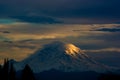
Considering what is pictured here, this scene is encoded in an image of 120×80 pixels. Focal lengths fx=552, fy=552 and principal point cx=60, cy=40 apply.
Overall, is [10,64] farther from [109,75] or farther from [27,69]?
[109,75]

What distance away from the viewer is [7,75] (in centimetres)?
17562

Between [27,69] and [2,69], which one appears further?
[2,69]

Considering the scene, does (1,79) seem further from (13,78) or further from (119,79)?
(119,79)

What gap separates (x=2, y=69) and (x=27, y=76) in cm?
2102

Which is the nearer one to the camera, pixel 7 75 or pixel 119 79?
pixel 119 79

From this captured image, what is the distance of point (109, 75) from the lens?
16525cm

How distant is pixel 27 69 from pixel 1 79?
16.1m

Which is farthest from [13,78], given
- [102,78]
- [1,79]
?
[102,78]

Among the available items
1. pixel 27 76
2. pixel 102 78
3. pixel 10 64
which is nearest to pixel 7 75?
pixel 10 64

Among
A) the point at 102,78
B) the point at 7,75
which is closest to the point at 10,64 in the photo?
the point at 7,75

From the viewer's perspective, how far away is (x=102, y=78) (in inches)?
6452

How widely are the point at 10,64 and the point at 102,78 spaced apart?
102 feet

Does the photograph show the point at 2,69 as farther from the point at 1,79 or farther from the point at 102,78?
the point at 102,78

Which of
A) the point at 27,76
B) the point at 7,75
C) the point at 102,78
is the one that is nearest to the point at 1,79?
the point at 7,75
